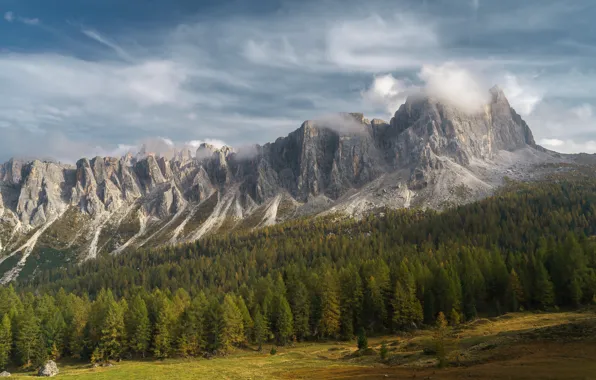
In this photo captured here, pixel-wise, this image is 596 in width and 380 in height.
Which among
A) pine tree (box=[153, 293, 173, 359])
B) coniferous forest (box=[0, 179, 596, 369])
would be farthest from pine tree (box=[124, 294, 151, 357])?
pine tree (box=[153, 293, 173, 359])

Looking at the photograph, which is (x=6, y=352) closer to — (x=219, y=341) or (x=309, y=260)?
(x=219, y=341)

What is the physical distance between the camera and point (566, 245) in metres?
96.8

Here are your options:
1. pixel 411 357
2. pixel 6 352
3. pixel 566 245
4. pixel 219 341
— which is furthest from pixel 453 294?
pixel 6 352

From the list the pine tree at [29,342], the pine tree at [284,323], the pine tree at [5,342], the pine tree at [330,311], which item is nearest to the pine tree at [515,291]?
the pine tree at [330,311]

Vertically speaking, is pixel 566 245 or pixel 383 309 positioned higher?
pixel 566 245

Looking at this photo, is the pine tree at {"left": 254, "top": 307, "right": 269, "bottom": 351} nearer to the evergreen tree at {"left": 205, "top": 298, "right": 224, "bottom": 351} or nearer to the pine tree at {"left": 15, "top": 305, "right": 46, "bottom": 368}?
the evergreen tree at {"left": 205, "top": 298, "right": 224, "bottom": 351}

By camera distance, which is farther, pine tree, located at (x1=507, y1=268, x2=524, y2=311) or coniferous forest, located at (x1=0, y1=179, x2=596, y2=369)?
pine tree, located at (x1=507, y1=268, x2=524, y2=311)

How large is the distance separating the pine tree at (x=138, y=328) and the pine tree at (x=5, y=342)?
26.9m

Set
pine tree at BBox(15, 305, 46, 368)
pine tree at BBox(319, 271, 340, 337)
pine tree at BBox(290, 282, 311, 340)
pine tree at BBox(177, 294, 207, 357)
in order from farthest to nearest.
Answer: pine tree at BBox(290, 282, 311, 340) < pine tree at BBox(319, 271, 340, 337) < pine tree at BBox(15, 305, 46, 368) < pine tree at BBox(177, 294, 207, 357)

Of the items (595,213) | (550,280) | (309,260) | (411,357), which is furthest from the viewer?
(309,260)

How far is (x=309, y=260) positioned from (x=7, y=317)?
130117 mm

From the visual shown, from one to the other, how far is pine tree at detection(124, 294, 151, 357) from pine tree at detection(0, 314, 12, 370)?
88.1 ft

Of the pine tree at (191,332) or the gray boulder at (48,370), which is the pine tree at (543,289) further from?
the gray boulder at (48,370)

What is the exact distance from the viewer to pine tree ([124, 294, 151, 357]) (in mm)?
88188
